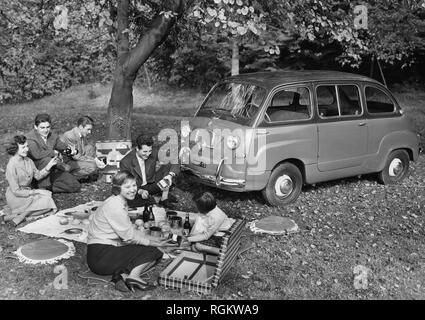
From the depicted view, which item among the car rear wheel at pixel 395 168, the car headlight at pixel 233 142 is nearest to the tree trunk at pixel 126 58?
the car headlight at pixel 233 142

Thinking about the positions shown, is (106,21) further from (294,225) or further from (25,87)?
(25,87)

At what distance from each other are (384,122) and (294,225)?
306 centimetres

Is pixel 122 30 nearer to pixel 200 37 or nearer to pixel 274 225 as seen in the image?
pixel 200 37

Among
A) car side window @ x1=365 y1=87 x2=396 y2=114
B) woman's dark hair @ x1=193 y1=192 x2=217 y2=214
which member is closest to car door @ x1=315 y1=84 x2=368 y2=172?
car side window @ x1=365 y1=87 x2=396 y2=114

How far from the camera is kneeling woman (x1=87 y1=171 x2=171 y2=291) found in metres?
5.26

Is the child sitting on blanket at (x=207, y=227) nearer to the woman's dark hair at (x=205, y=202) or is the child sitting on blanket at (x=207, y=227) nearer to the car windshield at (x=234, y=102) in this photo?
the woman's dark hair at (x=205, y=202)

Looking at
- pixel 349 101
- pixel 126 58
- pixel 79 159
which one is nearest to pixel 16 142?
pixel 79 159

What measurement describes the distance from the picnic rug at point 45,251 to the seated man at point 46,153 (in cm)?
189

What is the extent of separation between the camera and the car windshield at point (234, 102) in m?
7.76

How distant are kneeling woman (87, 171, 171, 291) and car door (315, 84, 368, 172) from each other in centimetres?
392

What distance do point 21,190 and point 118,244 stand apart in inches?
99.8
